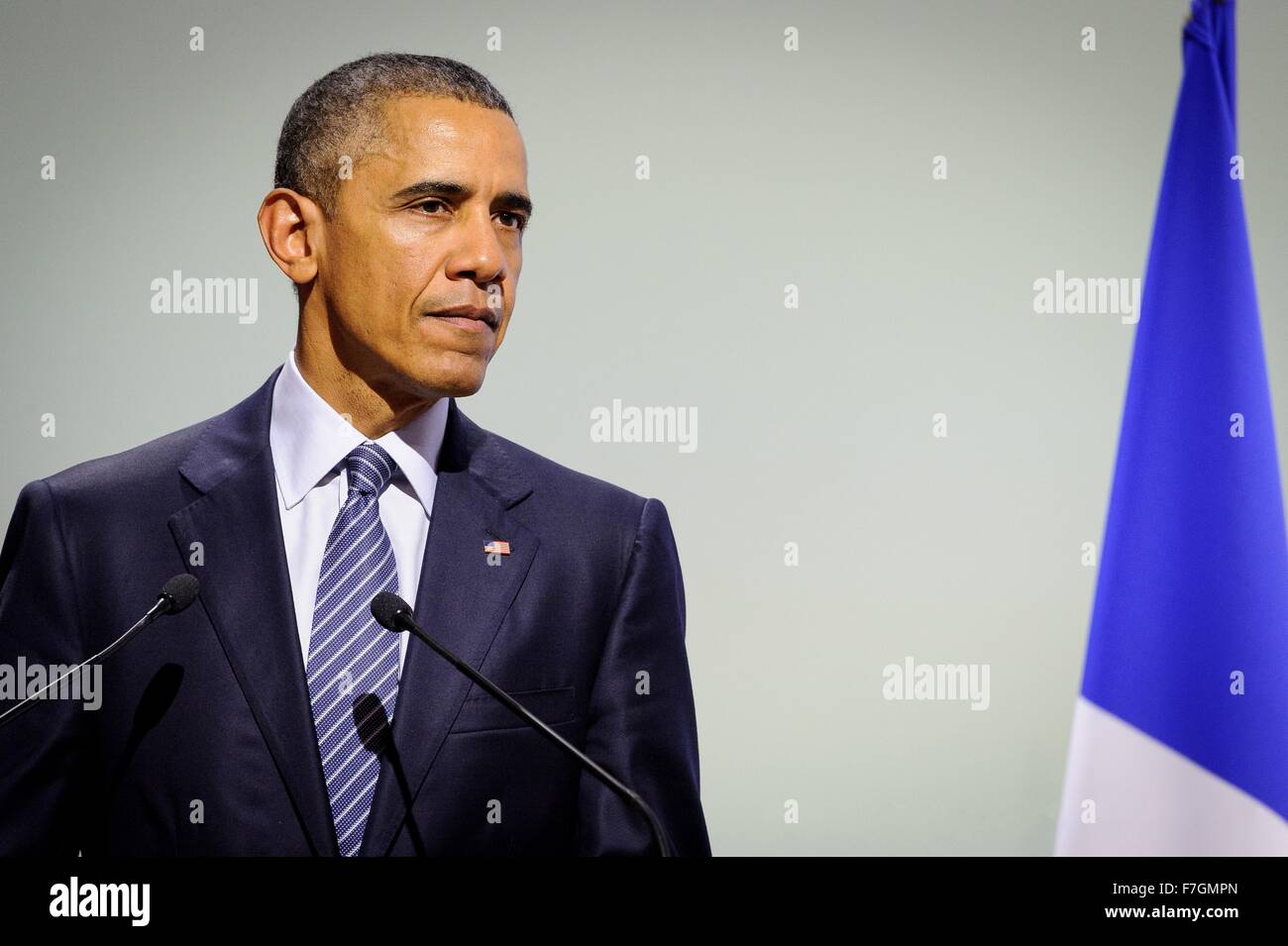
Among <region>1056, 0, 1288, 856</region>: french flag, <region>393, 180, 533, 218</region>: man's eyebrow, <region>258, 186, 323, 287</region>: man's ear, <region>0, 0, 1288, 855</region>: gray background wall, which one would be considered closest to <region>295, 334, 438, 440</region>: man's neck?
<region>258, 186, 323, 287</region>: man's ear

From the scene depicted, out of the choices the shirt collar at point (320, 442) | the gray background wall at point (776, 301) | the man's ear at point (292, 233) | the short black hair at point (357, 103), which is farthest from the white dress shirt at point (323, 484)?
the gray background wall at point (776, 301)

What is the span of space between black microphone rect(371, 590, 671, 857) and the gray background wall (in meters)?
0.95

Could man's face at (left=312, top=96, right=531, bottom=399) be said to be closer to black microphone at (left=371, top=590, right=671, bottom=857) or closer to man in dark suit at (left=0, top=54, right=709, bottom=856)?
man in dark suit at (left=0, top=54, right=709, bottom=856)

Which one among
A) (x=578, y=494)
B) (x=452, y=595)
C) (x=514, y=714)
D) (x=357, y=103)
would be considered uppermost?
(x=357, y=103)

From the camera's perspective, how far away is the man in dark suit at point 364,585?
55.3 inches

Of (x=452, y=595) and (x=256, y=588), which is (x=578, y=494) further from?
(x=256, y=588)

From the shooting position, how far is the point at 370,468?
154 cm

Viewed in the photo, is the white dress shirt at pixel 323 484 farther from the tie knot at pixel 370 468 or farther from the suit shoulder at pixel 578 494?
the suit shoulder at pixel 578 494

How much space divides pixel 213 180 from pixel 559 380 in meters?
0.71

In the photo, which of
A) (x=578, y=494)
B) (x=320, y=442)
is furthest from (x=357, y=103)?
(x=578, y=494)

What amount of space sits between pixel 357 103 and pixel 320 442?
423mm

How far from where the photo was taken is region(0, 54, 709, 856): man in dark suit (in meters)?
1.41

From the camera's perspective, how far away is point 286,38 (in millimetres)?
2223
